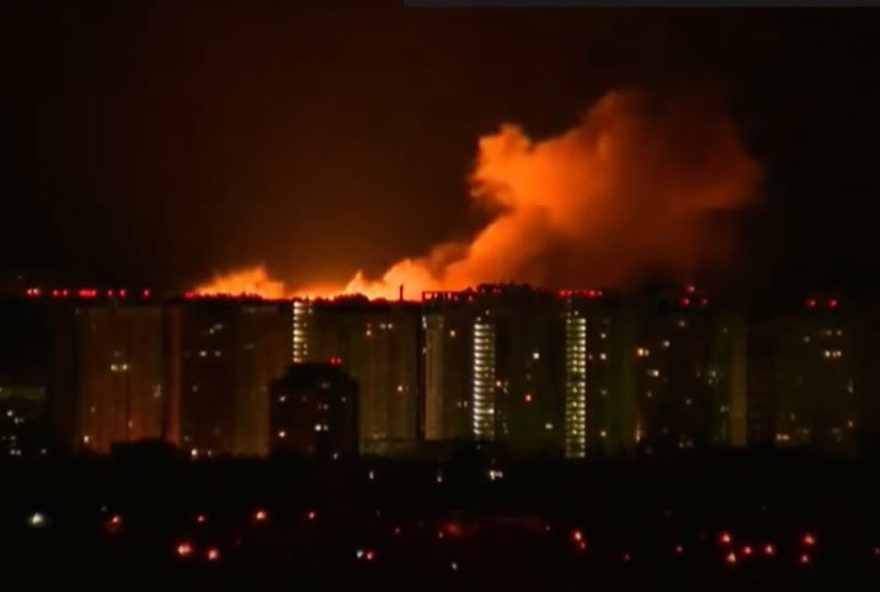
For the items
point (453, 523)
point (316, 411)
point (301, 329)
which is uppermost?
point (301, 329)

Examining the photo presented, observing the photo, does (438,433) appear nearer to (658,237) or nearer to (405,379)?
(405,379)

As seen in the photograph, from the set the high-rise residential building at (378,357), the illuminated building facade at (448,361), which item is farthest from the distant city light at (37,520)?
the illuminated building facade at (448,361)

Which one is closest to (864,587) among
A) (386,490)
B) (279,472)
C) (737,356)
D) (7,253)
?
(737,356)

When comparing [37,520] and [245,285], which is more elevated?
[245,285]

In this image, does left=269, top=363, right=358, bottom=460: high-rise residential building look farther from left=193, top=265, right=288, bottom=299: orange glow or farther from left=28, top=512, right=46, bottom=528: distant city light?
left=28, top=512, right=46, bottom=528: distant city light

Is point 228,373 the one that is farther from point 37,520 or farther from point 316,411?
point 37,520

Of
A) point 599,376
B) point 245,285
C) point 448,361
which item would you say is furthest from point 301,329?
point 599,376
